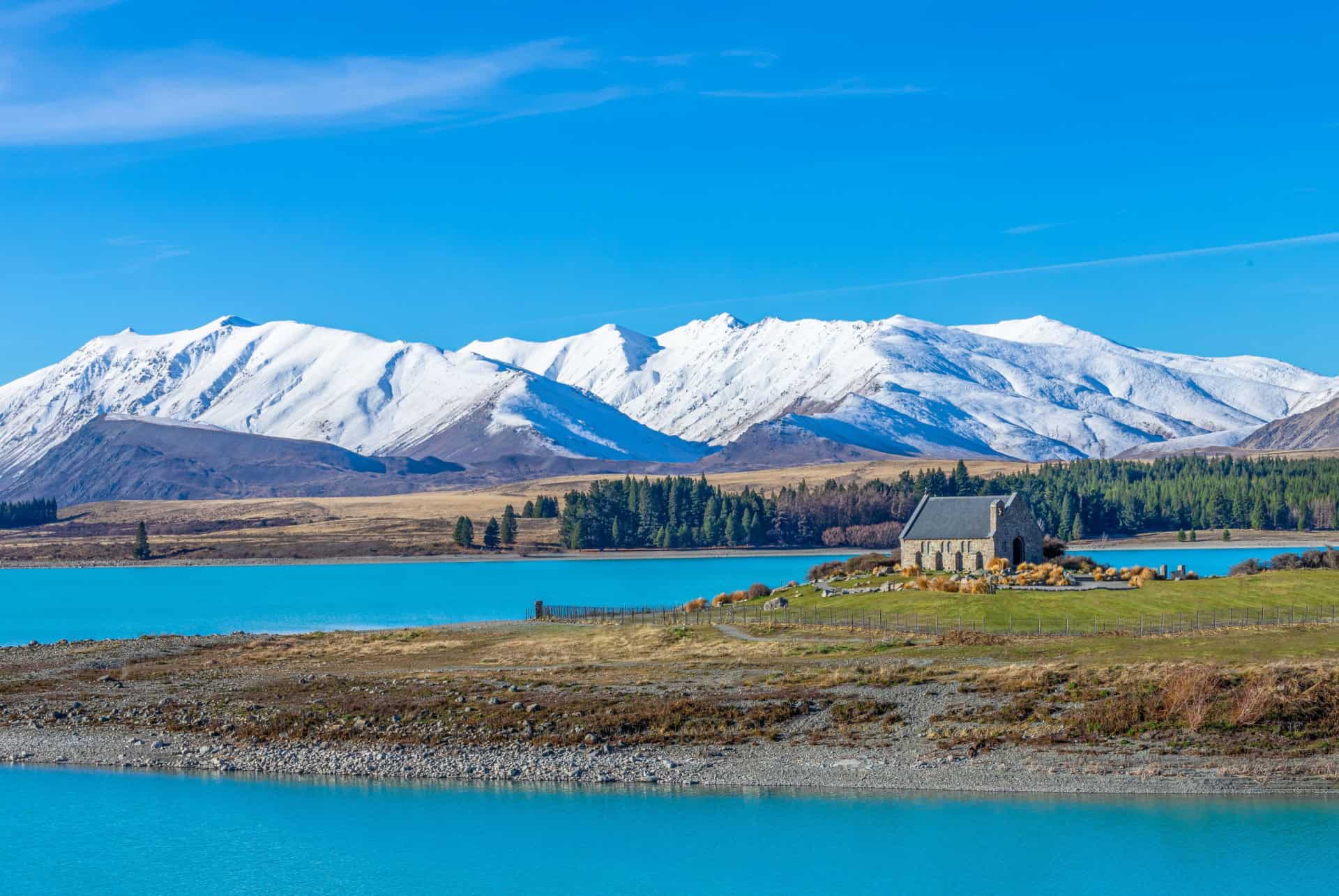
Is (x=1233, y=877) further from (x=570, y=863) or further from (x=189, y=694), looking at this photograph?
(x=189, y=694)

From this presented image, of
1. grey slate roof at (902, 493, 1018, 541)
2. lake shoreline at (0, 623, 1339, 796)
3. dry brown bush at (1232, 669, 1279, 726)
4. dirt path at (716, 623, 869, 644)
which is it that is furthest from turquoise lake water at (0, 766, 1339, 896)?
grey slate roof at (902, 493, 1018, 541)

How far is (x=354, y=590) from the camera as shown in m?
144

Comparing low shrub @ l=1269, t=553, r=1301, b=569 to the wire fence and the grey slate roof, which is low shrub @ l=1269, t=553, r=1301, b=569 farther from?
the wire fence

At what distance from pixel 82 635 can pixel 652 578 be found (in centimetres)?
6881

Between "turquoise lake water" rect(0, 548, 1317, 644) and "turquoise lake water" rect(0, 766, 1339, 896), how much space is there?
177ft

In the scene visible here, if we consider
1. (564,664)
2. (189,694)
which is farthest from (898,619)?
(189,694)

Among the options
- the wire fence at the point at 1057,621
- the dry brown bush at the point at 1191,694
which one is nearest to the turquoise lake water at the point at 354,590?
the wire fence at the point at 1057,621

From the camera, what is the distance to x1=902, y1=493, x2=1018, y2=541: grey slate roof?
93.9 meters

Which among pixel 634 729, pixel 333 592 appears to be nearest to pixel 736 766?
pixel 634 729

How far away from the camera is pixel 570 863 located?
37.7 meters

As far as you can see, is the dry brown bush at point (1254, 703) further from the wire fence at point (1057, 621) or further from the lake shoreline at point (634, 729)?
the wire fence at point (1057, 621)

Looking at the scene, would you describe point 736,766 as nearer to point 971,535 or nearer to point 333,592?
point 971,535

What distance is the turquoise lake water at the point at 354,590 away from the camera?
103 m

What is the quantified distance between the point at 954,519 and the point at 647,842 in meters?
60.5
